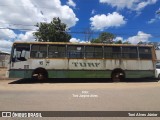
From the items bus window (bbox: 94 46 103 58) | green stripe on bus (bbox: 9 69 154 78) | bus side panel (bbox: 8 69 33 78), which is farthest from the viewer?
bus window (bbox: 94 46 103 58)

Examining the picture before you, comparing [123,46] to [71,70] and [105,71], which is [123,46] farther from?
[71,70]

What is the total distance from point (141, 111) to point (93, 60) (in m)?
11.4

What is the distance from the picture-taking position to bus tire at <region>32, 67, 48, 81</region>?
1831 cm

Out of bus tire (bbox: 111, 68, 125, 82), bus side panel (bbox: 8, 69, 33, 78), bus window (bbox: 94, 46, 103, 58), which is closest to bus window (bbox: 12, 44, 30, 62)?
bus side panel (bbox: 8, 69, 33, 78)

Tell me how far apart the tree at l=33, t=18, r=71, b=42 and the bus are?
2327 cm

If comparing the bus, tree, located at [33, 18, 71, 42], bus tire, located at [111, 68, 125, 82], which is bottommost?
bus tire, located at [111, 68, 125, 82]

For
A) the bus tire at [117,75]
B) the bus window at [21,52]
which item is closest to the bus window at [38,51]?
the bus window at [21,52]

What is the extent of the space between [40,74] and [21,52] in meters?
2.19

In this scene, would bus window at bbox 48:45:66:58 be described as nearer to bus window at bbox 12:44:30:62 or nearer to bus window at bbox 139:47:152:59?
bus window at bbox 12:44:30:62

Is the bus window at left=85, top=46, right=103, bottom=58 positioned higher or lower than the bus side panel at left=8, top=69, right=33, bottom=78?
higher

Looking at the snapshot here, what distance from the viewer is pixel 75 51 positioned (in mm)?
19016

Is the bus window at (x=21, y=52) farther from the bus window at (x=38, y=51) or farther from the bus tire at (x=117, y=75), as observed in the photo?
the bus tire at (x=117, y=75)

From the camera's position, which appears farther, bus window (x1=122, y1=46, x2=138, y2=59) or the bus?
bus window (x1=122, y1=46, x2=138, y2=59)

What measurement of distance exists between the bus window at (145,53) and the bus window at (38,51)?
789cm
